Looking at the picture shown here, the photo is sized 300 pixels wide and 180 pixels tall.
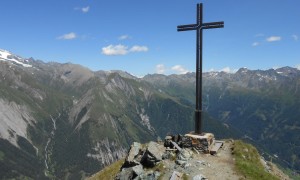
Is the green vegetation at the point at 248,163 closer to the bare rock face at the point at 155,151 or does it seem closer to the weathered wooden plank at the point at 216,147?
the weathered wooden plank at the point at 216,147

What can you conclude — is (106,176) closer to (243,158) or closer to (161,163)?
(161,163)

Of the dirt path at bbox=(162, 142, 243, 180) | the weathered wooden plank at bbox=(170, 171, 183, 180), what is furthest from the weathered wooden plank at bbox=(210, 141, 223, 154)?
the weathered wooden plank at bbox=(170, 171, 183, 180)

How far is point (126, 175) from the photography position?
35.4 meters

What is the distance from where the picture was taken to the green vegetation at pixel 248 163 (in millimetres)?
32794

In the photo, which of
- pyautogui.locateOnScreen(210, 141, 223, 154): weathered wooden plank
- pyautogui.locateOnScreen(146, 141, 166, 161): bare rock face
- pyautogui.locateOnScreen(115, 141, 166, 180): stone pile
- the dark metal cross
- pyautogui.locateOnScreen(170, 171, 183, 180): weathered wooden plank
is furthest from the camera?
the dark metal cross

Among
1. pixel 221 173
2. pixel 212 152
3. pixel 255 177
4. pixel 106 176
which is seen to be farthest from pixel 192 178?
pixel 106 176

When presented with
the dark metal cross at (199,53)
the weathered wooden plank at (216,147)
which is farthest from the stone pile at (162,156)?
the dark metal cross at (199,53)

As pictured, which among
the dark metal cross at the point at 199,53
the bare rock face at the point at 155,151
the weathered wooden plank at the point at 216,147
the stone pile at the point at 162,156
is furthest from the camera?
the dark metal cross at the point at 199,53

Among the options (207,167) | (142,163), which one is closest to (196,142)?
(207,167)

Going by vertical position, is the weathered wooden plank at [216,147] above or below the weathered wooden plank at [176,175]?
above

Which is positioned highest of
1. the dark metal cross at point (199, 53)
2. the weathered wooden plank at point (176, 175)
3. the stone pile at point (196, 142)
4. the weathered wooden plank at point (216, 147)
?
the dark metal cross at point (199, 53)

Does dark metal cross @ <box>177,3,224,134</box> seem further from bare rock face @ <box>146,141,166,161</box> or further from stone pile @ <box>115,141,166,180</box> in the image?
bare rock face @ <box>146,141,166,161</box>

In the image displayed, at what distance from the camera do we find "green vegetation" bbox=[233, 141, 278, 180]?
32.8 metres

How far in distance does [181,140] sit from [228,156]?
5.03m
